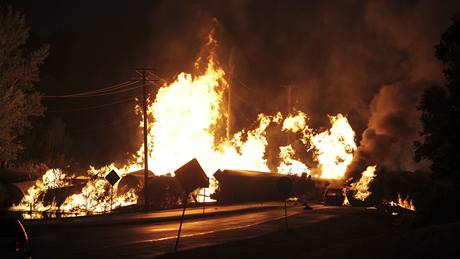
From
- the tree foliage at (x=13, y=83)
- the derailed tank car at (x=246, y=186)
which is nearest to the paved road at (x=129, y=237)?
the tree foliage at (x=13, y=83)

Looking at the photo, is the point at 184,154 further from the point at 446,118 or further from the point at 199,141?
the point at 446,118

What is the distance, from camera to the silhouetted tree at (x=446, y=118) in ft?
61.0

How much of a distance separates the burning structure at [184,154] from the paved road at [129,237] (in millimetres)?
11262

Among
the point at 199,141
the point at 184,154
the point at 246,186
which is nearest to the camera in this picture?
the point at 246,186

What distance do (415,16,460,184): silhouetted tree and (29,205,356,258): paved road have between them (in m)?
7.51

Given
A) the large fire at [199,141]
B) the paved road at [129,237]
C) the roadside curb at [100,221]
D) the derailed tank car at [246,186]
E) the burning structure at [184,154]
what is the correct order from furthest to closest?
the large fire at [199,141], the derailed tank car at [246,186], the burning structure at [184,154], the roadside curb at [100,221], the paved road at [129,237]

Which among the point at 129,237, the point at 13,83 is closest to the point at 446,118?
the point at 129,237

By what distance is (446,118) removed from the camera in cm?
1877

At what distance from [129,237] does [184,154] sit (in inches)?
1164

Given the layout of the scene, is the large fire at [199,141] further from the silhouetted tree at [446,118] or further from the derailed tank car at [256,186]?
the silhouetted tree at [446,118]

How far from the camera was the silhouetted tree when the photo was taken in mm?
18594

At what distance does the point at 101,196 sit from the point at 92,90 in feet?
127

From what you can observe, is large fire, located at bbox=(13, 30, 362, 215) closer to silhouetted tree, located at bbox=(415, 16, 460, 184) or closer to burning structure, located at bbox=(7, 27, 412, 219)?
burning structure, located at bbox=(7, 27, 412, 219)

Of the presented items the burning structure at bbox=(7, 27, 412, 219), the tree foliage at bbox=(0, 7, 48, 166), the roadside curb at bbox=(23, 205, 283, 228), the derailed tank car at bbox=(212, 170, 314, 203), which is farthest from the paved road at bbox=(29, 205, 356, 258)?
the derailed tank car at bbox=(212, 170, 314, 203)
